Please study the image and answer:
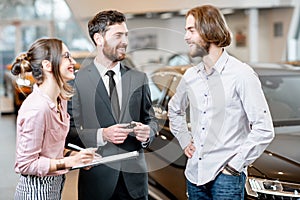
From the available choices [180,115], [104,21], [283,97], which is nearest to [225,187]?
[180,115]

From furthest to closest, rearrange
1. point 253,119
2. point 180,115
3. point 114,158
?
point 180,115 → point 114,158 → point 253,119

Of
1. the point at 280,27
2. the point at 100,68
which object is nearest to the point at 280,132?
the point at 100,68

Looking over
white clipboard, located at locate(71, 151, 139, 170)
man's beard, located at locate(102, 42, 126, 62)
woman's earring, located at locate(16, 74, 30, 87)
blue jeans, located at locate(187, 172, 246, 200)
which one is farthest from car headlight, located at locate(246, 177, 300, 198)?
woman's earring, located at locate(16, 74, 30, 87)

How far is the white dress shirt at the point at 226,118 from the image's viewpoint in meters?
1.88

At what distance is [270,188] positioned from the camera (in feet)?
8.21

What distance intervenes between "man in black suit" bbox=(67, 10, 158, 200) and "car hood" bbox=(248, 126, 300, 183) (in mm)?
779

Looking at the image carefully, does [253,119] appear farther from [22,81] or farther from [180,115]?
[22,81]

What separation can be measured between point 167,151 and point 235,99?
1191mm

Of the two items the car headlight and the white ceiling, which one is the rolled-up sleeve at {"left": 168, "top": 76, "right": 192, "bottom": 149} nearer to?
the car headlight

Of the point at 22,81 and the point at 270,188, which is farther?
the point at 270,188

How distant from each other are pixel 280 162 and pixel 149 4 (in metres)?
8.44

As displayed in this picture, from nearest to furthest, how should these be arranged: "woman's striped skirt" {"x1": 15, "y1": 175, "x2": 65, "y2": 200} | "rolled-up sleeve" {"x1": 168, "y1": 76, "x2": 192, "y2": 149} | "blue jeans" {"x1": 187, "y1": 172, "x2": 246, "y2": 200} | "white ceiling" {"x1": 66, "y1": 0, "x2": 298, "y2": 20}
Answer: "woman's striped skirt" {"x1": 15, "y1": 175, "x2": 65, "y2": 200} < "blue jeans" {"x1": 187, "y1": 172, "x2": 246, "y2": 200} < "rolled-up sleeve" {"x1": 168, "y1": 76, "x2": 192, "y2": 149} < "white ceiling" {"x1": 66, "y1": 0, "x2": 298, "y2": 20}

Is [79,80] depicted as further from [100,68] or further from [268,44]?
[268,44]

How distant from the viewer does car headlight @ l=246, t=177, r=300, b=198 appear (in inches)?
97.0
